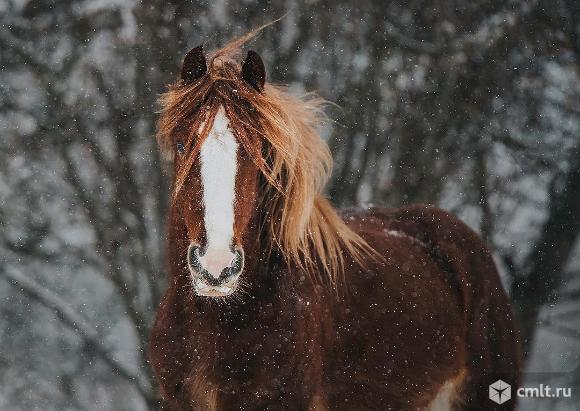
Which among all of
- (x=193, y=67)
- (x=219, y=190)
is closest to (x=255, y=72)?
(x=193, y=67)

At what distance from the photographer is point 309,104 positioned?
3.83 metres

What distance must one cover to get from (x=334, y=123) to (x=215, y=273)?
5897 mm

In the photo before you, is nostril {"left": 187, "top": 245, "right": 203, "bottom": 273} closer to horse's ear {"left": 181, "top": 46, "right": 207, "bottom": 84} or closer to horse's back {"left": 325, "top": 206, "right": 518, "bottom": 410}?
horse's ear {"left": 181, "top": 46, "right": 207, "bottom": 84}

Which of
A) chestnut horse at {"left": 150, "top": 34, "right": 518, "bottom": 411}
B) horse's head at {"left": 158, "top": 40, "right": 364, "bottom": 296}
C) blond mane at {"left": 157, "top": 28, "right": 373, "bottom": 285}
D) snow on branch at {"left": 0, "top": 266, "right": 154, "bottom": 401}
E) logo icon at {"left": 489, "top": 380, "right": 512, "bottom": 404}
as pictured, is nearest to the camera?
horse's head at {"left": 158, "top": 40, "right": 364, "bottom": 296}

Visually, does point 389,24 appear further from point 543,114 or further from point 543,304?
point 543,304

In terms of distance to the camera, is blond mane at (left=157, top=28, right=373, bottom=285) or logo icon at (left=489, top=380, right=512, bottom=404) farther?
logo icon at (left=489, top=380, right=512, bottom=404)

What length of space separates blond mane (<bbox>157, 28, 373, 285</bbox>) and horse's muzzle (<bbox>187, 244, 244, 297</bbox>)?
0.44 metres

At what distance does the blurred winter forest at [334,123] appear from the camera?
831 cm

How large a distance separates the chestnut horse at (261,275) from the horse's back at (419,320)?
0.04 feet

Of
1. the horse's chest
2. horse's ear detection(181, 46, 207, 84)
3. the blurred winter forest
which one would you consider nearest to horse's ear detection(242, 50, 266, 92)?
horse's ear detection(181, 46, 207, 84)

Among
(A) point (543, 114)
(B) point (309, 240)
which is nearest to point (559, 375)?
(A) point (543, 114)

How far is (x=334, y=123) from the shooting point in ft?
28.1

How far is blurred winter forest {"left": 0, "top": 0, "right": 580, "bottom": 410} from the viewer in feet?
27.3

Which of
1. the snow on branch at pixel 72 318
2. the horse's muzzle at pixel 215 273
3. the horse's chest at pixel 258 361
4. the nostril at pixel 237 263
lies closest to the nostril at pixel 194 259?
the horse's muzzle at pixel 215 273
